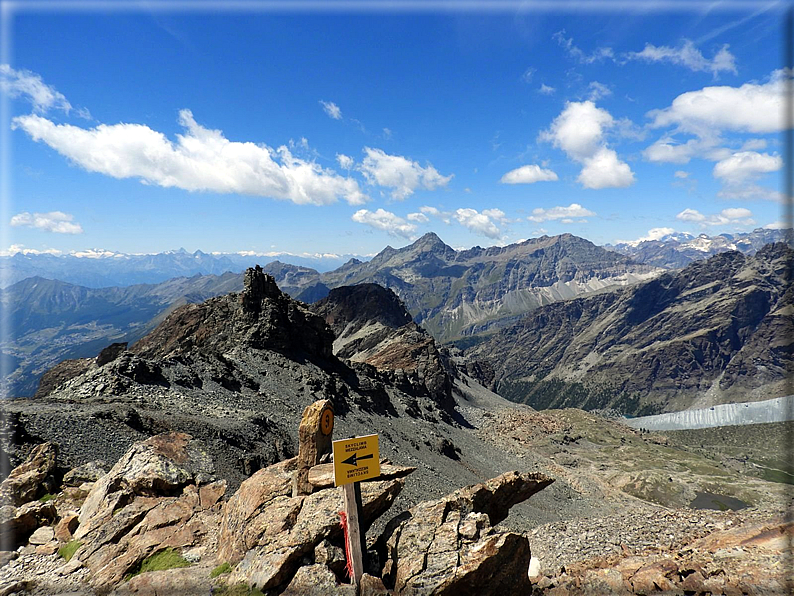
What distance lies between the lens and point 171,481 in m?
19.4

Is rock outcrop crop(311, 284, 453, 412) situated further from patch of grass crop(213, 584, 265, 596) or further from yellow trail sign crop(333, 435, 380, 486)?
yellow trail sign crop(333, 435, 380, 486)

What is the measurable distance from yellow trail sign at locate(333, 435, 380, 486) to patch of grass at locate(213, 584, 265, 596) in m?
4.22

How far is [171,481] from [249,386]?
34.9 meters

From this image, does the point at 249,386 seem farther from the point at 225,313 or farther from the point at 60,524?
the point at 60,524

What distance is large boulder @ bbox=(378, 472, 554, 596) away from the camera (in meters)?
12.9

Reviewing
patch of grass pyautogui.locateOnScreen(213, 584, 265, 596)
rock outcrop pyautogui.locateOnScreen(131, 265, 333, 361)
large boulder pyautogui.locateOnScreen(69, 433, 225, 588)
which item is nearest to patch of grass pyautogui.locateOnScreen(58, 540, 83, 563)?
large boulder pyautogui.locateOnScreen(69, 433, 225, 588)

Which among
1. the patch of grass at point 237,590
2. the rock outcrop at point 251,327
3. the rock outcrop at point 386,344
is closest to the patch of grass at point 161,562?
the patch of grass at point 237,590

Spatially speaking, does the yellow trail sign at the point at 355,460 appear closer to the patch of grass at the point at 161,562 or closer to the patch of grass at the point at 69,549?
the patch of grass at the point at 161,562

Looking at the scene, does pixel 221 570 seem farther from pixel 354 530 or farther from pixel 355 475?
pixel 355 475

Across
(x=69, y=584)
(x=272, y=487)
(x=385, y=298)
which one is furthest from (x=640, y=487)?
(x=385, y=298)

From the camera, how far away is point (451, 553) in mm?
13430

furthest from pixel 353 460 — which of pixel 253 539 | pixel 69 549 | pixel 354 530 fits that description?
pixel 69 549

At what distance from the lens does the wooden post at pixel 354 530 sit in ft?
41.1

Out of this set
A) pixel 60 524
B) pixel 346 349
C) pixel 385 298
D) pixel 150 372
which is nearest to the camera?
pixel 60 524
